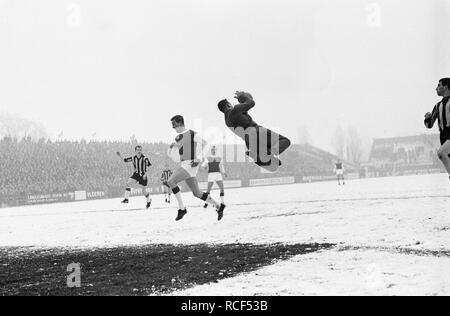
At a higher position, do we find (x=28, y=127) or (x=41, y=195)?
(x=28, y=127)

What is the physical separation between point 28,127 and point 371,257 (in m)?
67.4

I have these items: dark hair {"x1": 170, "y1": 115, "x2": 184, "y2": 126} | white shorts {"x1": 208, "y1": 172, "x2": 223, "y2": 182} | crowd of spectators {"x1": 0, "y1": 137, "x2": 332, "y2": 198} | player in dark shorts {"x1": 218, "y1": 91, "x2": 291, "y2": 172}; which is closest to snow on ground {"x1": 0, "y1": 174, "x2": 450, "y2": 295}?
player in dark shorts {"x1": 218, "y1": 91, "x2": 291, "y2": 172}

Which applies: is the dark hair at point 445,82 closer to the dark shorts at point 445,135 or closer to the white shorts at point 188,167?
the dark shorts at point 445,135

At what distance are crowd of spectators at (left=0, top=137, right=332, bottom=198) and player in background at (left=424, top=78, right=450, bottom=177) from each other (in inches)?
719

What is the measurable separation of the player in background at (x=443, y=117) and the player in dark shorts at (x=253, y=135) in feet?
8.98

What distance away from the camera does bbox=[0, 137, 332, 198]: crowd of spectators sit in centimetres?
2797

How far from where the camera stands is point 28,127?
65.8 m

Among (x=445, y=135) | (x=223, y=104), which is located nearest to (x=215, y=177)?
(x=223, y=104)

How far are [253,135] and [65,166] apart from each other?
2662 centimetres

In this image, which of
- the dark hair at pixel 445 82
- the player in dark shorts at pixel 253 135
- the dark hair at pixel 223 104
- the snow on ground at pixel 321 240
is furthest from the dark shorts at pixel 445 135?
the dark hair at pixel 223 104

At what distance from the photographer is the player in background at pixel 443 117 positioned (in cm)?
758

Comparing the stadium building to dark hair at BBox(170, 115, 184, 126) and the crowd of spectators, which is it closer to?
the crowd of spectators
